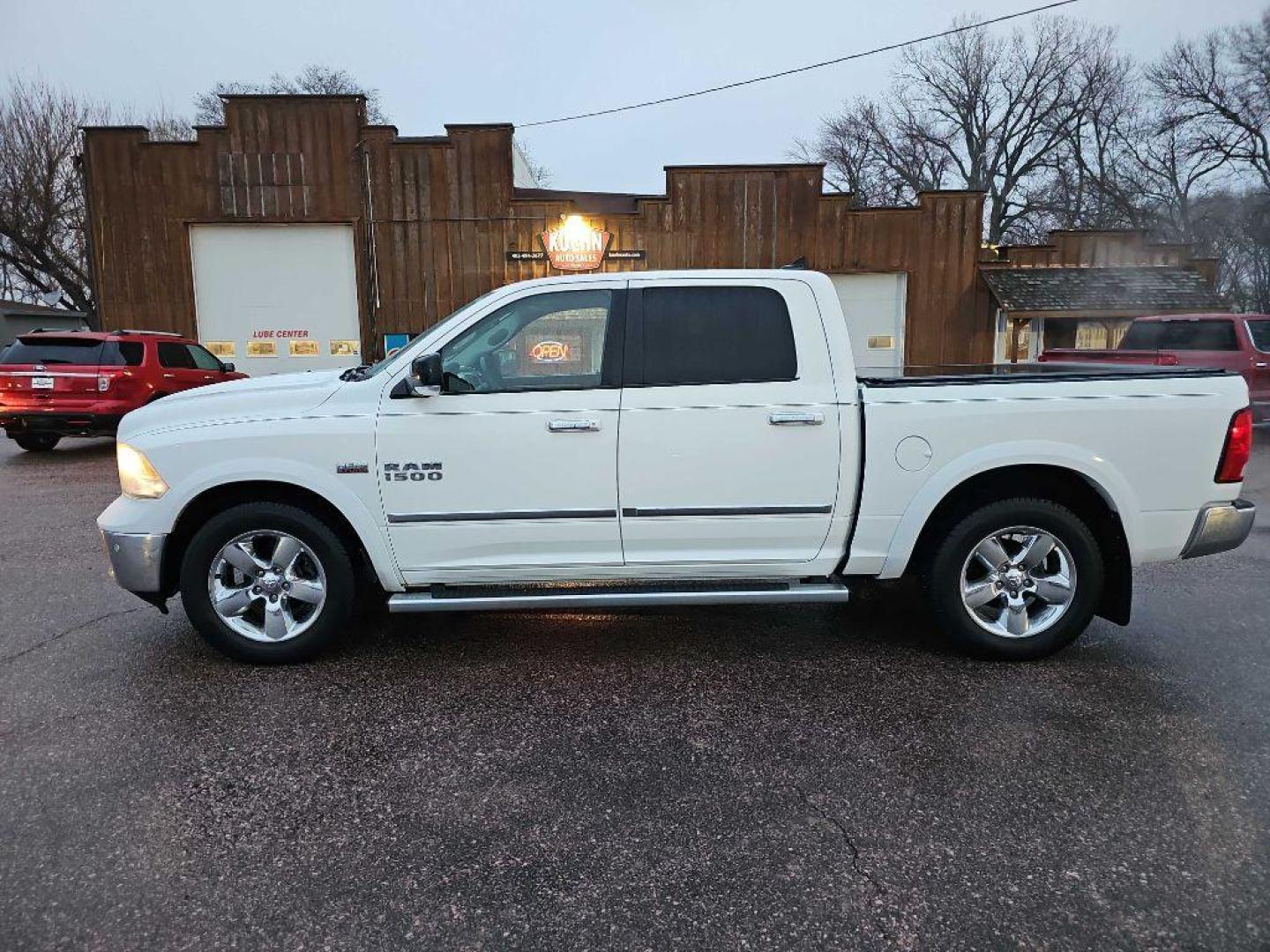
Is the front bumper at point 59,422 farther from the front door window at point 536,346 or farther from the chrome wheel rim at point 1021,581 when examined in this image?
the chrome wheel rim at point 1021,581

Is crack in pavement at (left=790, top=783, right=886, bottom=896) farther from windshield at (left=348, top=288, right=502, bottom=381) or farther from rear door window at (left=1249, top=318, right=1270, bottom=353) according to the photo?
rear door window at (left=1249, top=318, right=1270, bottom=353)

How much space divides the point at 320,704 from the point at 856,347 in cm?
1872

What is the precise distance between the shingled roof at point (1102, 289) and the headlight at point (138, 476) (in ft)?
63.6

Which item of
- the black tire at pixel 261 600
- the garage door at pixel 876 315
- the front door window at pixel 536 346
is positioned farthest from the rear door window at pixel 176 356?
the garage door at pixel 876 315

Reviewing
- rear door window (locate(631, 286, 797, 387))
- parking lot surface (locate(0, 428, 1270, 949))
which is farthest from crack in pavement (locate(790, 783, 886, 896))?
rear door window (locate(631, 286, 797, 387))

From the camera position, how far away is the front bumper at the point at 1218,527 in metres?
4.09

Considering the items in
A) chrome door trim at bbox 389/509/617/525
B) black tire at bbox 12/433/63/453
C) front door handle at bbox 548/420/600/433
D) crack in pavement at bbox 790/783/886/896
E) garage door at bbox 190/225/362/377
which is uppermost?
garage door at bbox 190/225/362/377

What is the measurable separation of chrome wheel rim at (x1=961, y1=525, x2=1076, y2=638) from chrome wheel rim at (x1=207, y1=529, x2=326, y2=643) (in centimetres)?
324

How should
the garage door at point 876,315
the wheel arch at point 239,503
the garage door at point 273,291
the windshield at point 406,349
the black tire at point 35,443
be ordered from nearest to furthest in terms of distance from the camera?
the wheel arch at point 239,503 → the windshield at point 406,349 → the black tire at point 35,443 → the garage door at point 273,291 → the garage door at point 876,315

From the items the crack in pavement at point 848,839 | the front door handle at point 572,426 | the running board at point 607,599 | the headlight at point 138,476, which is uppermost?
the front door handle at point 572,426

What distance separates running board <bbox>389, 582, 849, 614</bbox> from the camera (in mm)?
3996

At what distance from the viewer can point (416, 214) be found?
1938 centimetres

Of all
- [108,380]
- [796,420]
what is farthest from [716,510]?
[108,380]

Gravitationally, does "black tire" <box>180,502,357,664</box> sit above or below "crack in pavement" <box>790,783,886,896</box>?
above
